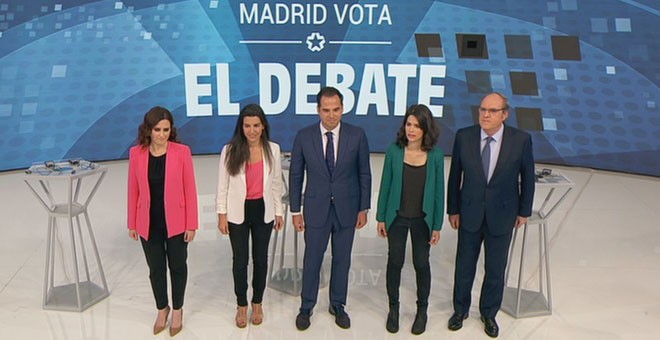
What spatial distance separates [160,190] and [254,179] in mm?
489

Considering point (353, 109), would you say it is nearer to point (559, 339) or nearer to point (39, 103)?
point (39, 103)

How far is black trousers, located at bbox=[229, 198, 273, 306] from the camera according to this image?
3.01 m

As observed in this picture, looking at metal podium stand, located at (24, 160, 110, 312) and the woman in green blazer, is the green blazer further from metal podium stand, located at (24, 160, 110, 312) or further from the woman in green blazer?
metal podium stand, located at (24, 160, 110, 312)

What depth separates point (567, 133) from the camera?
6.87m

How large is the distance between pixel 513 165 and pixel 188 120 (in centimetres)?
494

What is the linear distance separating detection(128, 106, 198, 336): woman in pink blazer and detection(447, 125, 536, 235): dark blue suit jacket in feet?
4.79

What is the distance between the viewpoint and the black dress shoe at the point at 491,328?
10.6ft

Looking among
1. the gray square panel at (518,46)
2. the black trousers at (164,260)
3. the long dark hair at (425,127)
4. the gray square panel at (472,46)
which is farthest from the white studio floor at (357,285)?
the gray square panel at (472,46)

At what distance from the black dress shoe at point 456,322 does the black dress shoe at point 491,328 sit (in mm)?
140

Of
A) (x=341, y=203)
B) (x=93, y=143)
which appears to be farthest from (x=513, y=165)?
(x=93, y=143)

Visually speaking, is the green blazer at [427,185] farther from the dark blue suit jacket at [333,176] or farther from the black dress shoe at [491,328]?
the black dress shoe at [491,328]

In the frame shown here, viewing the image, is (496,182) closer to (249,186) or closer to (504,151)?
(504,151)

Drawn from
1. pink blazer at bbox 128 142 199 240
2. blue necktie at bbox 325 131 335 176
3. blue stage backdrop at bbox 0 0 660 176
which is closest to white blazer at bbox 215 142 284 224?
pink blazer at bbox 128 142 199 240

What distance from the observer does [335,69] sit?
22.6ft
